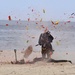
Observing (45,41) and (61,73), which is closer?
(61,73)

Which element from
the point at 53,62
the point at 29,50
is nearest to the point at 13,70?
the point at 53,62

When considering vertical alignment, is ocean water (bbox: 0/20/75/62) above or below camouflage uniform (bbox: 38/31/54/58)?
below

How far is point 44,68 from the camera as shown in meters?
13.7

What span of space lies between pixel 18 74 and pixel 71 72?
1.94m

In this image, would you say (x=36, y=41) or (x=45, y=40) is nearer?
(x=45, y=40)

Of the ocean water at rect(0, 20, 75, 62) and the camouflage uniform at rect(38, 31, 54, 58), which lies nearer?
the camouflage uniform at rect(38, 31, 54, 58)

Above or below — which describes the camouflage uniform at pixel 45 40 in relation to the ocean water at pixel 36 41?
above

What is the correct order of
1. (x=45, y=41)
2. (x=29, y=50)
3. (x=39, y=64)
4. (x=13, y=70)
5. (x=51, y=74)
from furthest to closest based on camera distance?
1. (x=29, y=50)
2. (x=45, y=41)
3. (x=39, y=64)
4. (x=13, y=70)
5. (x=51, y=74)

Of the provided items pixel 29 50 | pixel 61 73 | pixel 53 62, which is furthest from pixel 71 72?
pixel 29 50

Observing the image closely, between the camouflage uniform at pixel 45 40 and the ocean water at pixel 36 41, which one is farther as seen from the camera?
the ocean water at pixel 36 41

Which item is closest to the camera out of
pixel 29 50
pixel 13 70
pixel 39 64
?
pixel 13 70

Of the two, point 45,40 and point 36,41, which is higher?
point 45,40

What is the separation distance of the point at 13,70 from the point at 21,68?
62 centimetres

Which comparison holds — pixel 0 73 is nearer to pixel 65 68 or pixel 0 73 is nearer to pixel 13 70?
pixel 13 70
